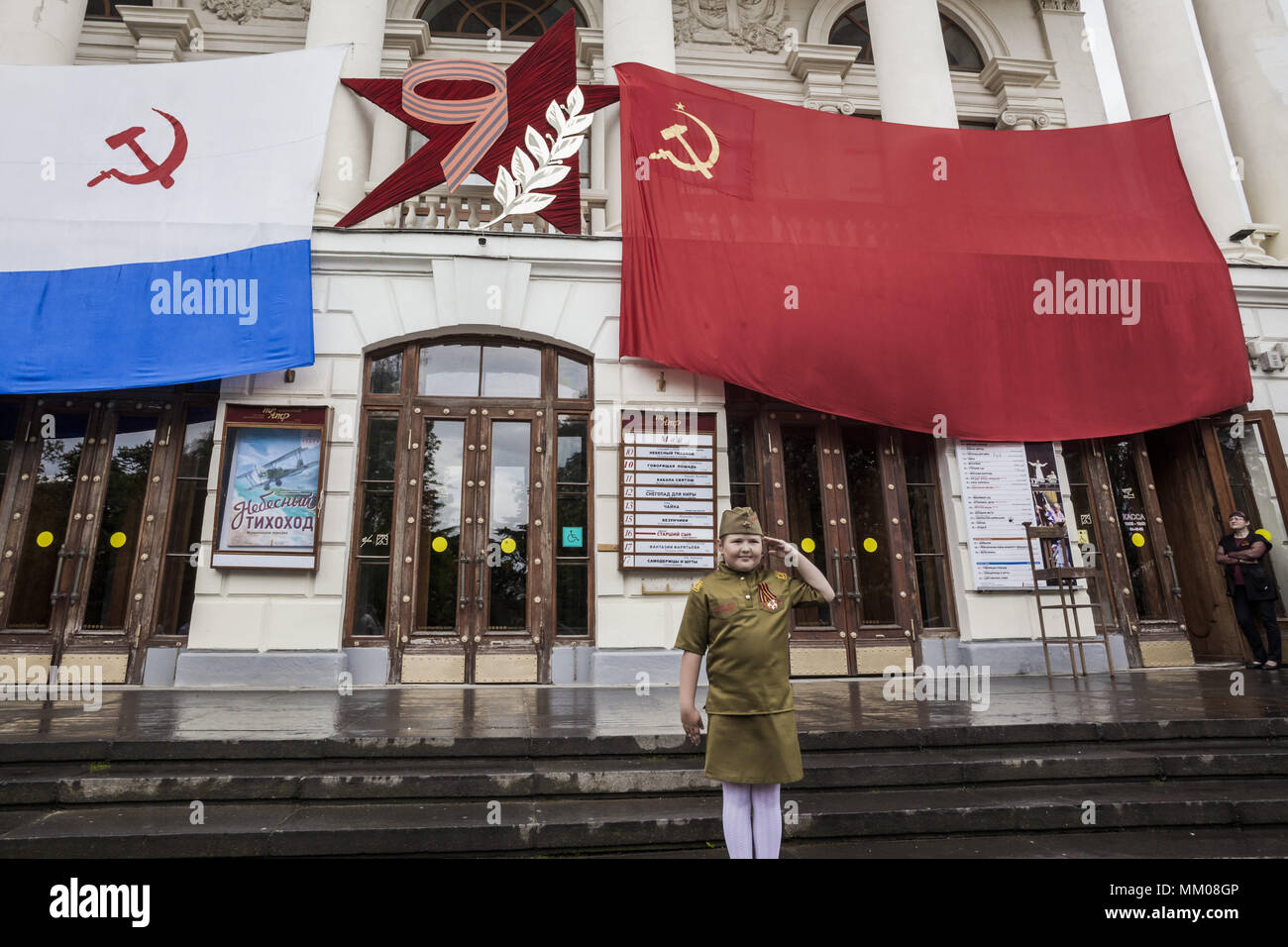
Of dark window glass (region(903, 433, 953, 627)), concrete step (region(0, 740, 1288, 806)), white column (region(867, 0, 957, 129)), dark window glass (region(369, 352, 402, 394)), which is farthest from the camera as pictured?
white column (region(867, 0, 957, 129))

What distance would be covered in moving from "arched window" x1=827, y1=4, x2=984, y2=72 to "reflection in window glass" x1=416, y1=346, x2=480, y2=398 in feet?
34.9

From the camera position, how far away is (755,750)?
10.1 feet

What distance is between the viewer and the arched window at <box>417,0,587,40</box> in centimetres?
1378

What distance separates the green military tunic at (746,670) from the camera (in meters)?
3.08

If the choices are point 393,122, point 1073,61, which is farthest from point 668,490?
point 1073,61

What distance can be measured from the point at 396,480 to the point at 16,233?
16.8ft

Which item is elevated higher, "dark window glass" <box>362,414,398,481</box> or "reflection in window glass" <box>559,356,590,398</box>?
"reflection in window glass" <box>559,356,590,398</box>

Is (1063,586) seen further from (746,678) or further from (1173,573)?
(746,678)

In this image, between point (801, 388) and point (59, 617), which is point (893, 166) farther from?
point (59, 617)

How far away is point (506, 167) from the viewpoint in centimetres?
965

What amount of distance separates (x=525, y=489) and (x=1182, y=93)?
11.7 m

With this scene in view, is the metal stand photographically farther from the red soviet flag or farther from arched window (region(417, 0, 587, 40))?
arched window (region(417, 0, 587, 40))

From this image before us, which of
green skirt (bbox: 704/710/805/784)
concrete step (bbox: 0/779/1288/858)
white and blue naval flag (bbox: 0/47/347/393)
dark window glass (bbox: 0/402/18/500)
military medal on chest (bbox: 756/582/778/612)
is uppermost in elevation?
white and blue naval flag (bbox: 0/47/347/393)

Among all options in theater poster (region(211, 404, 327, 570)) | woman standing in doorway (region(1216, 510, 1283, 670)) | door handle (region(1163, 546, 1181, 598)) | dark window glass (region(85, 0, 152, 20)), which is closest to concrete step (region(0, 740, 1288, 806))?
theater poster (region(211, 404, 327, 570))
